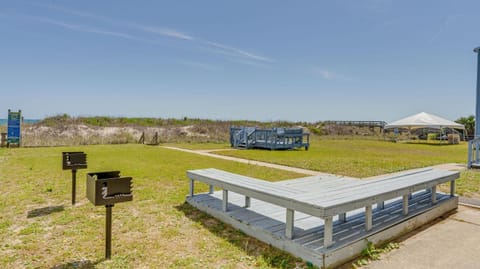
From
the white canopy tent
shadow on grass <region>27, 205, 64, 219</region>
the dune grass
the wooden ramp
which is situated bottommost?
shadow on grass <region>27, 205, 64, 219</region>

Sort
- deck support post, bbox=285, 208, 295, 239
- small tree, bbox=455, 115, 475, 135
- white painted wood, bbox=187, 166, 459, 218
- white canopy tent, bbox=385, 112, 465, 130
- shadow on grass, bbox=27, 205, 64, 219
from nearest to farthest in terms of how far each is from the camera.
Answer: white painted wood, bbox=187, 166, 459, 218 → deck support post, bbox=285, 208, 295, 239 → shadow on grass, bbox=27, 205, 64, 219 → white canopy tent, bbox=385, 112, 465, 130 → small tree, bbox=455, 115, 475, 135

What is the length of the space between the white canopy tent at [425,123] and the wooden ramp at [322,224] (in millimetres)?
19421

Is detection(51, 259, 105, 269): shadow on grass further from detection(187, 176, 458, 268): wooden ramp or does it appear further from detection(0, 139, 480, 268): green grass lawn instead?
detection(187, 176, 458, 268): wooden ramp

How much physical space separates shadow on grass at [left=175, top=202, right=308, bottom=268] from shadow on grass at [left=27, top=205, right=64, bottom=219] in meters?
2.04

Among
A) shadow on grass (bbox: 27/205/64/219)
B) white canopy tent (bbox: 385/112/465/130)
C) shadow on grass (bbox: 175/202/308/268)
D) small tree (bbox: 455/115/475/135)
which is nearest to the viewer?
shadow on grass (bbox: 175/202/308/268)

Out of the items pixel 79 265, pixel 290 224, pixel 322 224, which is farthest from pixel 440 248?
pixel 79 265

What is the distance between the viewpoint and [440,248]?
2.81 metres

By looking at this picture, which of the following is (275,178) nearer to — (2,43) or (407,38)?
(407,38)

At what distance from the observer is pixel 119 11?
12.7m

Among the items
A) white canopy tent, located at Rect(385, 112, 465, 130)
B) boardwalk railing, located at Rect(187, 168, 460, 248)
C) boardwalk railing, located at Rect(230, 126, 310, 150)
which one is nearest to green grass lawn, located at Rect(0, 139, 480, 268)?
boardwalk railing, located at Rect(187, 168, 460, 248)

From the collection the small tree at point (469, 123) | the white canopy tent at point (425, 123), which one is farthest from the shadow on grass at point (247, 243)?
the small tree at point (469, 123)

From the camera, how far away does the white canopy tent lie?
66.1ft

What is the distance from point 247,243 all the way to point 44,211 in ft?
11.0

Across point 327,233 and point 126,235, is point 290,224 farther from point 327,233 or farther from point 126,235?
point 126,235
